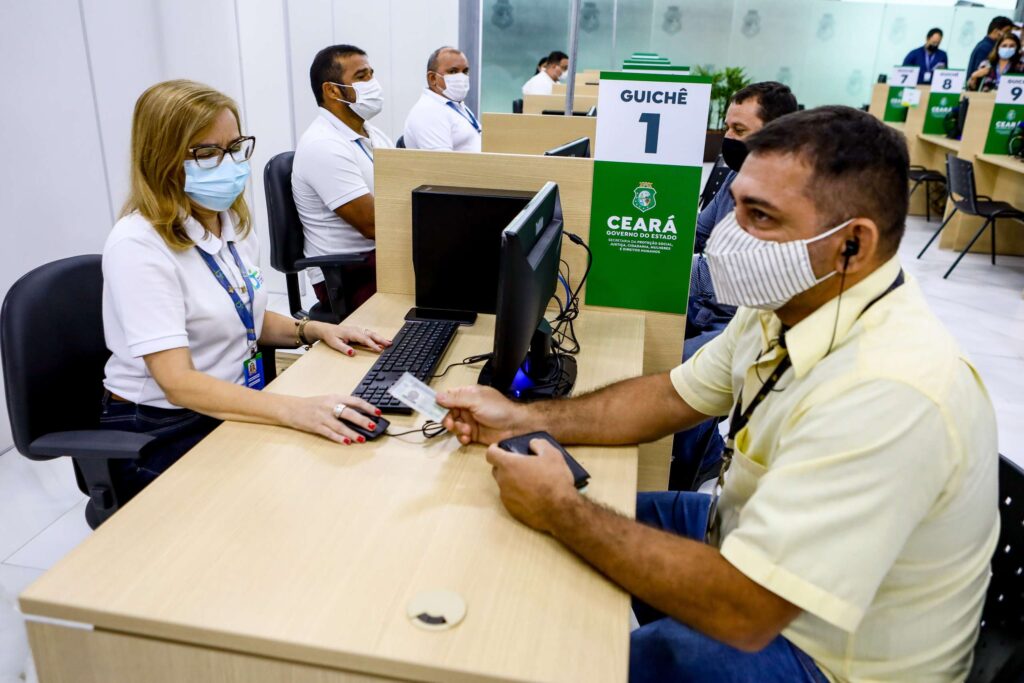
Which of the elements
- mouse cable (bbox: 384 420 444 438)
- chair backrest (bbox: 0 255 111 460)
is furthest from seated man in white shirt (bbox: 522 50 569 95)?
mouse cable (bbox: 384 420 444 438)

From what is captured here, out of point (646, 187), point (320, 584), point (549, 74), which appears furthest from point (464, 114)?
point (320, 584)

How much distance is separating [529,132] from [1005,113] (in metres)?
4.16

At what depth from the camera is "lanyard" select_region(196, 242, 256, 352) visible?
164cm

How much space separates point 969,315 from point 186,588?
4.83m

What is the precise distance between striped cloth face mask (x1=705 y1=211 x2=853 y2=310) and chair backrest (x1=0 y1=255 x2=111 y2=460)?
4.27ft

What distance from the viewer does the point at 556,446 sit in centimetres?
126

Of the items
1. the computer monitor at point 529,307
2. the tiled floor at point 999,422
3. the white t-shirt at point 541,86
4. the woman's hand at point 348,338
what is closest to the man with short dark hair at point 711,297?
the computer monitor at point 529,307

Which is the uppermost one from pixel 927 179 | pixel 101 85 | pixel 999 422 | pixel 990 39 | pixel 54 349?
pixel 990 39

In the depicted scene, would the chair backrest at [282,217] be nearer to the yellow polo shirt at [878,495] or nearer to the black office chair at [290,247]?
the black office chair at [290,247]

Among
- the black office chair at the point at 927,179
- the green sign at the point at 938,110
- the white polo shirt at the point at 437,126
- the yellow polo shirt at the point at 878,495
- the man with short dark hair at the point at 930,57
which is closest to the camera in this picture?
the yellow polo shirt at the point at 878,495

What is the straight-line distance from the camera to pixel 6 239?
2500mm

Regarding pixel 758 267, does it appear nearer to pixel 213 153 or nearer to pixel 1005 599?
pixel 1005 599

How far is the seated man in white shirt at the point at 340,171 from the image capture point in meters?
2.80

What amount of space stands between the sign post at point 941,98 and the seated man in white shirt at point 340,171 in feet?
20.7
